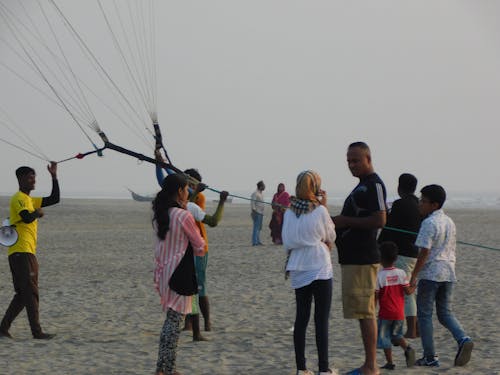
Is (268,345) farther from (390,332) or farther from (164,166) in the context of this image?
(164,166)

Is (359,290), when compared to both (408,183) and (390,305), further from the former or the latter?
(408,183)

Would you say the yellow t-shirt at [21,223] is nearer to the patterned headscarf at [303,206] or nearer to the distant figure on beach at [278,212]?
the patterned headscarf at [303,206]

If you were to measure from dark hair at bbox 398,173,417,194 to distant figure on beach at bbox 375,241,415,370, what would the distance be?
841 mm

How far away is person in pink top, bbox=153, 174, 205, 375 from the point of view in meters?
6.86

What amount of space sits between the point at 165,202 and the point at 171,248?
0.38 m

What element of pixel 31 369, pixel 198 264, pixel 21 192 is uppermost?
pixel 21 192

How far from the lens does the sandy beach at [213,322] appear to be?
7641mm

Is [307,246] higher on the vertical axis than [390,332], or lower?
higher

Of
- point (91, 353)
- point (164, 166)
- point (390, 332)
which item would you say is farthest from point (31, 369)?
point (390, 332)

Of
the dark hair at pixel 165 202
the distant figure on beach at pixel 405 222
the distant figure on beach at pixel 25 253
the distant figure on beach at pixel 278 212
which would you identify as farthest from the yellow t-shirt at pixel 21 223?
the distant figure on beach at pixel 278 212

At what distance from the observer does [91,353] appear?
8203mm

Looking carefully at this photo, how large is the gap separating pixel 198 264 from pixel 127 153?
1.49 m

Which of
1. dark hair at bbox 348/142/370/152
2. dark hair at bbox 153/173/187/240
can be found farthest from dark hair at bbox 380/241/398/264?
dark hair at bbox 153/173/187/240

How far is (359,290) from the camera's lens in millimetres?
6676
